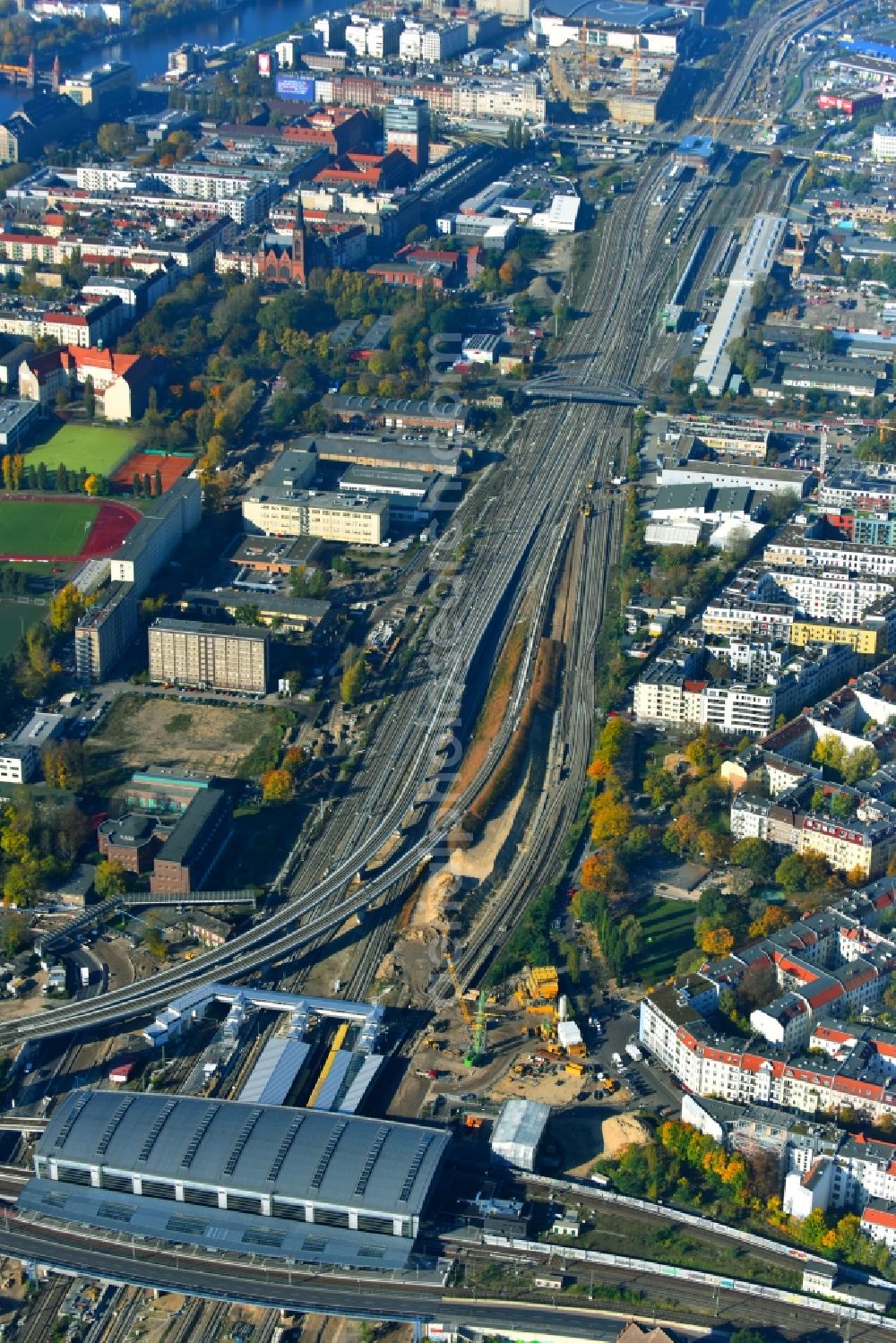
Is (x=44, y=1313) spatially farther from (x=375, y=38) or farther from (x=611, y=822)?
(x=375, y=38)

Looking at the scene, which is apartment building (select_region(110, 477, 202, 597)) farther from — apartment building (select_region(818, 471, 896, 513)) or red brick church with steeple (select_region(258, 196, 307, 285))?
red brick church with steeple (select_region(258, 196, 307, 285))

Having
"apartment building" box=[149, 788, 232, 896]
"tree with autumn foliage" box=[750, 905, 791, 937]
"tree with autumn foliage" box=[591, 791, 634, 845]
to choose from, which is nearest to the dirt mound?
"tree with autumn foliage" box=[750, 905, 791, 937]

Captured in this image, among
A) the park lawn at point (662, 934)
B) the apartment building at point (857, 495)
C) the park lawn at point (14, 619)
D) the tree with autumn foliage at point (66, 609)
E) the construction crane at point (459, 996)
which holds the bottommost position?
the park lawn at point (14, 619)

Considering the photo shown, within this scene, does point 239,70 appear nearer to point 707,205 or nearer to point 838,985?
point 707,205

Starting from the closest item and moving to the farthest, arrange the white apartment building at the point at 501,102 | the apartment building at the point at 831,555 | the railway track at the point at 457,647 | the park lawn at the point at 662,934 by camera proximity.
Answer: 1. the park lawn at the point at 662,934
2. the railway track at the point at 457,647
3. the apartment building at the point at 831,555
4. the white apartment building at the point at 501,102

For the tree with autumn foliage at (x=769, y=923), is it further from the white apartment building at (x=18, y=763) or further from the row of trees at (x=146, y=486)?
the row of trees at (x=146, y=486)

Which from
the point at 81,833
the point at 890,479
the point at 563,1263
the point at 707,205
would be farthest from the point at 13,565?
the point at 707,205

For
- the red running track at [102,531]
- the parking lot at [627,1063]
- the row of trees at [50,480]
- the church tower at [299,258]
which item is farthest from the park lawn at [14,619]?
the church tower at [299,258]
